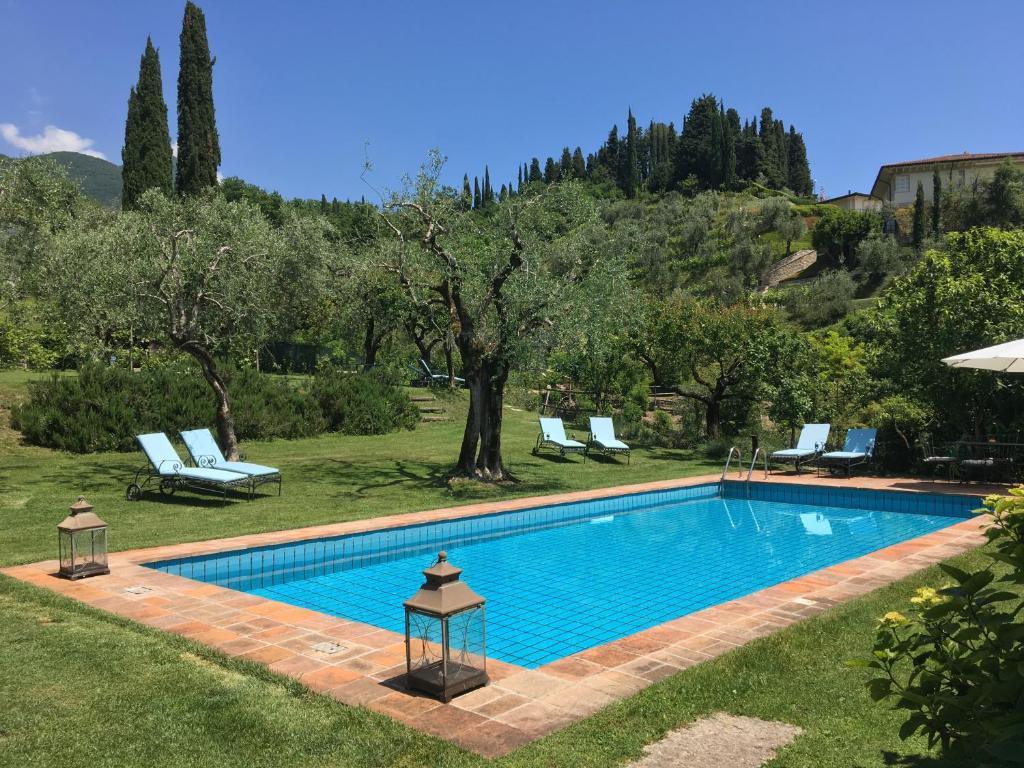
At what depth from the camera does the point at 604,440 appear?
60.2 feet

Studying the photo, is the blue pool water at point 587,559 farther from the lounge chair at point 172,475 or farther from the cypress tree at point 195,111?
the cypress tree at point 195,111

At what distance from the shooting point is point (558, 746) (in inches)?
136

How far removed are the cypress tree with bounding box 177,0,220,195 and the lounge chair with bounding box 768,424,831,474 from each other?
33.9 meters

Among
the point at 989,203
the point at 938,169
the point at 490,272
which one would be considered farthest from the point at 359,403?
the point at 938,169

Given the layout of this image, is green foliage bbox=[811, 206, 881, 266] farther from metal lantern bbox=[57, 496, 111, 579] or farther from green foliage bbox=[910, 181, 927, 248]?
metal lantern bbox=[57, 496, 111, 579]

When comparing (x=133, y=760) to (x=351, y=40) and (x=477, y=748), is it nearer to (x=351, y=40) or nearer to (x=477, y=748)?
(x=477, y=748)

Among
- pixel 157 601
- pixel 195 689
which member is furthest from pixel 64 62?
pixel 195 689

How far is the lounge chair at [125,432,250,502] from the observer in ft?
37.4

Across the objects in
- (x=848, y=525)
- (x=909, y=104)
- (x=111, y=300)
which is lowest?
(x=848, y=525)

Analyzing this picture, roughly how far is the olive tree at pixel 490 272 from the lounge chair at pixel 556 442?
154 inches

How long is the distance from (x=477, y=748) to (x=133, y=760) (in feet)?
4.85

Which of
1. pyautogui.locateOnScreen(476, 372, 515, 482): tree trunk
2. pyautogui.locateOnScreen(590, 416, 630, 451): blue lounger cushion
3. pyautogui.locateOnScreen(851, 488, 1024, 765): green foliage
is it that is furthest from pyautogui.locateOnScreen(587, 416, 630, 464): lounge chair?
pyautogui.locateOnScreen(851, 488, 1024, 765): green foliage

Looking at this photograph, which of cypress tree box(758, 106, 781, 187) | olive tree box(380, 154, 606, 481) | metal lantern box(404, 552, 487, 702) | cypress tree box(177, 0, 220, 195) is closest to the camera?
metal lantern box(404, 552, 487, 702)

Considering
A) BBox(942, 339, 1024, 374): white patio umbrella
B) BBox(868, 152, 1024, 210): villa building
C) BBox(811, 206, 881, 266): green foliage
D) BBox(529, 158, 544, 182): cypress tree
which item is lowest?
BBox(942, 339, 1024, 374): white patio umbrella
